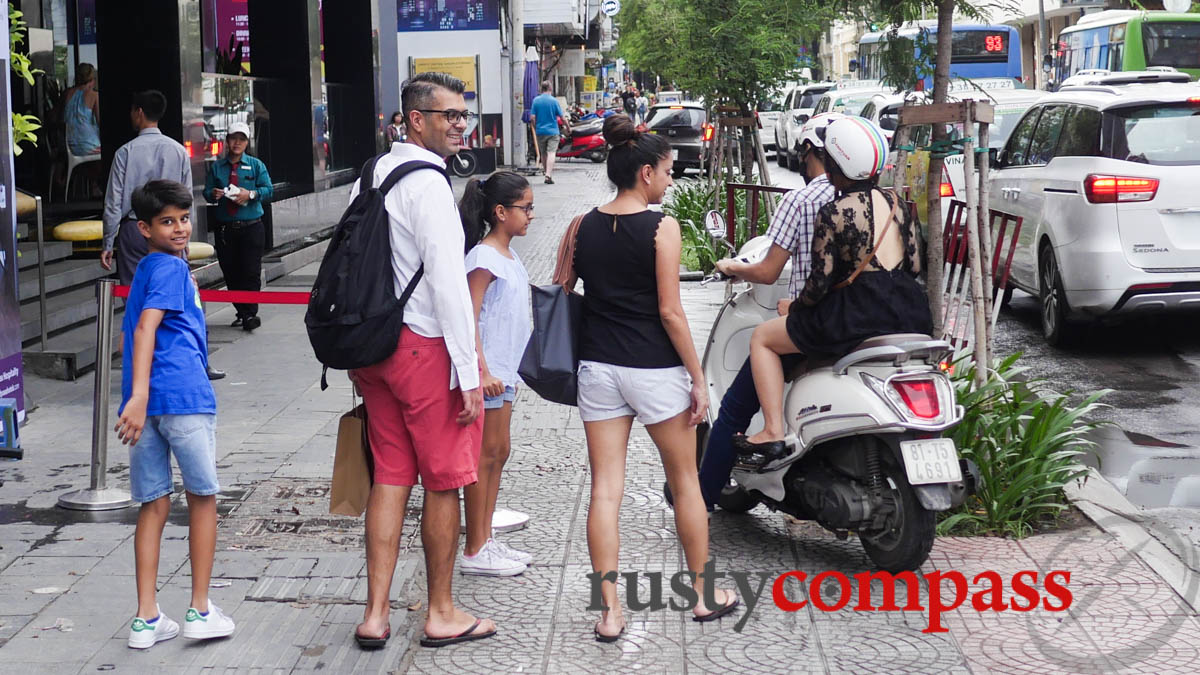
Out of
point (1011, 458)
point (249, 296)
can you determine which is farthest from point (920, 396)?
point (249, 296)

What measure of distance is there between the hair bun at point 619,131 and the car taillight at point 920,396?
1281mm

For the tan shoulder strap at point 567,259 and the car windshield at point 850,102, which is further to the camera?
the car windshield at point 850,102

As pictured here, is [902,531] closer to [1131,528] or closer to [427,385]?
[1131,528]

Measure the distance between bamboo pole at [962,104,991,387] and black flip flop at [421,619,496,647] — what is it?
8.95ft

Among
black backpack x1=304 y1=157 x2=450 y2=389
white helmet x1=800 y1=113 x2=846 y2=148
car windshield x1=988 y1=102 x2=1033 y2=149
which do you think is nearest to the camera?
black backpack x1=304 y1=157 x2=450 y2=389

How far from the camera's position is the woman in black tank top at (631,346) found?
15.1 ft

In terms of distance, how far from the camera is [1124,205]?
9484 millimetres

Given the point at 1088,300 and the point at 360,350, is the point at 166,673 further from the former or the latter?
the point at 1088,300

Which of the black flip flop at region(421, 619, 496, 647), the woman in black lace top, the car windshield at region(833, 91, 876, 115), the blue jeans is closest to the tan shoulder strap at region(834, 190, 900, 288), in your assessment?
the woman in black lace top

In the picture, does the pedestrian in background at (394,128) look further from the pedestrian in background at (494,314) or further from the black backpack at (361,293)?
the black backpack at (361,293)

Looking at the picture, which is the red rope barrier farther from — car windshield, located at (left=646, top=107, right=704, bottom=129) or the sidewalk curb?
car windshield, located at (left=646, top=107, right=704, bottom=129)

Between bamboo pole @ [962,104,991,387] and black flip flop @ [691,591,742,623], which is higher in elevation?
bamboo pole @ [962,104,991,387]

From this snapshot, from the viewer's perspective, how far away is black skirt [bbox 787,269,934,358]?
511 centimetres

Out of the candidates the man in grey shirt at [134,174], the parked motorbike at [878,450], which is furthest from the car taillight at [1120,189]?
the man in grey shirt at [134,174]
